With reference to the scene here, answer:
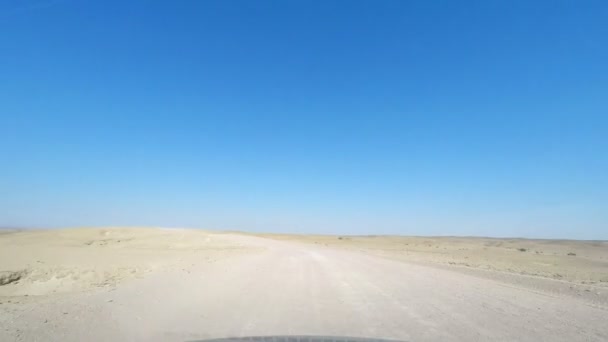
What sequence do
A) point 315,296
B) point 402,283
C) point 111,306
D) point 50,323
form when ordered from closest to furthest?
point 50,323 → point 111,306 → point 315,296 → point 402,283

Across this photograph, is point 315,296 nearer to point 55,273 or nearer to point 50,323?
point 50,323

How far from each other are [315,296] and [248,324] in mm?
3899

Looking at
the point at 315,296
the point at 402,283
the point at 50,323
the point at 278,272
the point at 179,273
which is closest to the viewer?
the point at 50,323

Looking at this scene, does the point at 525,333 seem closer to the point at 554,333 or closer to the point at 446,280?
the point at 554,333

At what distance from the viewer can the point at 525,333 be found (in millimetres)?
7410

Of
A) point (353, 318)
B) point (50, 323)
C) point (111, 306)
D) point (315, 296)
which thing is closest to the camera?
point (50, 323)

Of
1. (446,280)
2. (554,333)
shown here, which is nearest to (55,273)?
(446,280)

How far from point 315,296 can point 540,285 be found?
951 centimetres

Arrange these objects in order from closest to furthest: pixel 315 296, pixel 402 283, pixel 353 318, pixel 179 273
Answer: pixel 353 318 < pixel 315 296 < pixel 402 283 < pixel 179 273

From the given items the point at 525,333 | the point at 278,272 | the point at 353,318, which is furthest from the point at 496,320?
the point at 278,272

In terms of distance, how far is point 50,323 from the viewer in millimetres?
7082

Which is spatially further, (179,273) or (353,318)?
(179,273)

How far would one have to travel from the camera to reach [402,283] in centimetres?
1416

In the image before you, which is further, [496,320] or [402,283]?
[402,283]
